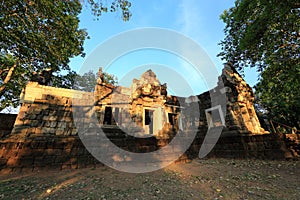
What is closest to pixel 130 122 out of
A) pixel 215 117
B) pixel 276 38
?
pixel 215 117

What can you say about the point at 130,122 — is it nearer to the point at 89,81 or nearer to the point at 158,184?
the point at 158,184

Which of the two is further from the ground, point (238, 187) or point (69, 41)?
point (69, 41)

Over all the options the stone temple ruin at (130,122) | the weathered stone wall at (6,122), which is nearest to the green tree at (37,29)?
the stone temple ruin at (130,122)

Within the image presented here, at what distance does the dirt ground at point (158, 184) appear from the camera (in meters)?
2.62

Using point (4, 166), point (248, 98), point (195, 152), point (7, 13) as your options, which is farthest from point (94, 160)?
point (248, 98)

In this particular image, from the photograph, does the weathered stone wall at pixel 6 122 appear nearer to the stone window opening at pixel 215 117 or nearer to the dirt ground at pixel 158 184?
the dirt ground at pixel 158 184

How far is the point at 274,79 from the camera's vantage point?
5.73m

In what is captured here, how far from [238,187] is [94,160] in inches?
169

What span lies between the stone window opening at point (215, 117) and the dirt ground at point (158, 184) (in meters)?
3.97

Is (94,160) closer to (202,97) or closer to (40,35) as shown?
(40,35)

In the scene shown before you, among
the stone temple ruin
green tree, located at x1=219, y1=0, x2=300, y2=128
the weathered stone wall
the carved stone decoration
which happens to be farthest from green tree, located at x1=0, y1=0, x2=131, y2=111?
the carved stone decoration

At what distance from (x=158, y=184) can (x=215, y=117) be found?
6.95 meters

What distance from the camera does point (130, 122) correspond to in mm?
8289

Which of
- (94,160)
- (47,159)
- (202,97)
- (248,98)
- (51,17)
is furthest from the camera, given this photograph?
(202,97)
